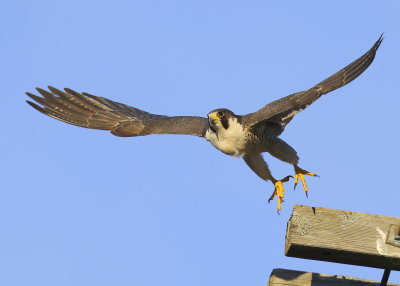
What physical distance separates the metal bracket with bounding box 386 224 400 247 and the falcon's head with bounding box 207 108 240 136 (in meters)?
4.16

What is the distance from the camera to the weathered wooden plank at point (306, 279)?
377 cm

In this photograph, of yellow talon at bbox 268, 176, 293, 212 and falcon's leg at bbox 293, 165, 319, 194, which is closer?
yellow talon at bbox 268, 176, 293, 212

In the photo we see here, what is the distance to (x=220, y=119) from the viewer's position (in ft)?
25.0

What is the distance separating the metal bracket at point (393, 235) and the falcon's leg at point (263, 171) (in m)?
3.23

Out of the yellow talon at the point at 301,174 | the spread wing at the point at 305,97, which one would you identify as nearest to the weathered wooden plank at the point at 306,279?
the yellow talon at the point at 301,174

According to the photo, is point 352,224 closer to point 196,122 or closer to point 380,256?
point 380,256

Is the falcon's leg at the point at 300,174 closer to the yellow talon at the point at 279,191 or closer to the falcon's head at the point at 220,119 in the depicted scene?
the yellow talon at the point at 279,191

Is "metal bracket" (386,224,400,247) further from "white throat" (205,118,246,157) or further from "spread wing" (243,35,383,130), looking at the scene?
"white throat" (205,118,246,157)

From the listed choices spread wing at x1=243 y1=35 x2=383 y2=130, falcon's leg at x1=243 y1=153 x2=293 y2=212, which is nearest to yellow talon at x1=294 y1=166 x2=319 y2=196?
falcon's leg at x1=243 y1=153 x2=293 y2=212

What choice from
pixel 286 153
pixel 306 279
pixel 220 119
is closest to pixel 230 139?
pixel 220 119

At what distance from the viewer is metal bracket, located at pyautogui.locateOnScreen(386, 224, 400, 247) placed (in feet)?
11.2

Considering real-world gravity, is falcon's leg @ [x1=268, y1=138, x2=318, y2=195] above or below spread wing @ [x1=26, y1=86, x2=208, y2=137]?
below

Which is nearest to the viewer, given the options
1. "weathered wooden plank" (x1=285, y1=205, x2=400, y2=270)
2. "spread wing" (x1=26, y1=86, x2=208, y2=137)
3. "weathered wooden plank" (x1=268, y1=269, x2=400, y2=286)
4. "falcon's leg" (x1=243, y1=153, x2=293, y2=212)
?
"weathered wooden plank" (x1=285, y1=205, x2=400, y2=270)

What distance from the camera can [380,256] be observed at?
3406 millimetres
